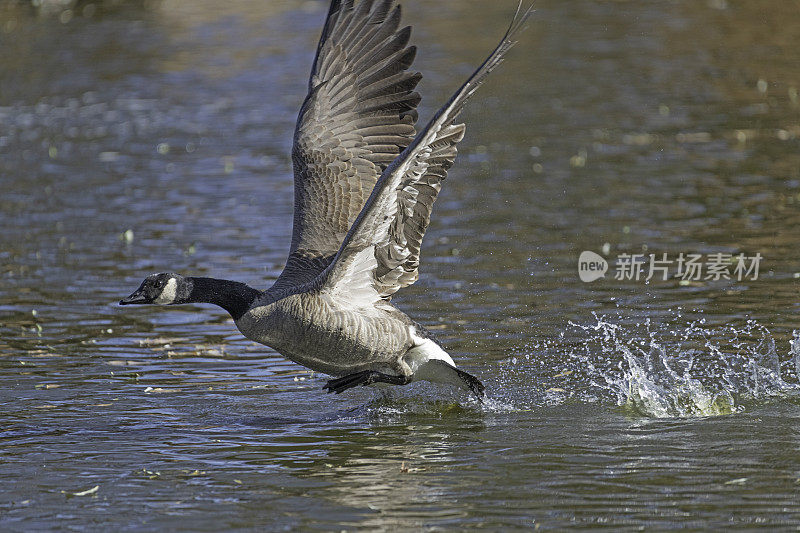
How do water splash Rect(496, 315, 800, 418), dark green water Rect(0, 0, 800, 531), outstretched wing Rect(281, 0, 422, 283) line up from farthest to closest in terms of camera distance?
outstretched wing Rect(281, 0, 422, 283) < water splash Rect(496, 315, 800, 418) < dark green water Rect(0, 0, 800, 531)

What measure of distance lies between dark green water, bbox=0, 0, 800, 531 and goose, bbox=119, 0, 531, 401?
45 cm

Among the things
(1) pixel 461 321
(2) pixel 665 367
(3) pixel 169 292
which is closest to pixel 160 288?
(3) pixel 169 292

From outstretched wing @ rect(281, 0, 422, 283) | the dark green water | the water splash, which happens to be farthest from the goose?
the water splash

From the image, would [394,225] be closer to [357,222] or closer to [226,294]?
[357,222]

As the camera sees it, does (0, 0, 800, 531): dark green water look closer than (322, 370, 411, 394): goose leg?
Yes

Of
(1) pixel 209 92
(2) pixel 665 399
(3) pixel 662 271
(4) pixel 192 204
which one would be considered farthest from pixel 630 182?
(1) pixel 209 92

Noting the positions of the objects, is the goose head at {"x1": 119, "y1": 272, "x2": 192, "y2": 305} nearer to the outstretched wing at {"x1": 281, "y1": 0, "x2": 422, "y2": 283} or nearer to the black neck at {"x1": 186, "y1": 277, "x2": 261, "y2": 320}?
the black neck at {"x1": 186, "y1": 277, "x2": 261, "y2": 320}

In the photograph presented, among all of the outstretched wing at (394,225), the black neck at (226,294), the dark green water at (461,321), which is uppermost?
the outstretched wing at (394,225)

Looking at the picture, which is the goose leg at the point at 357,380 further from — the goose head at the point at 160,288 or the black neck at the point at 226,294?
the goose head at the point at 160,288

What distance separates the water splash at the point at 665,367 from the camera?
25.7 feet

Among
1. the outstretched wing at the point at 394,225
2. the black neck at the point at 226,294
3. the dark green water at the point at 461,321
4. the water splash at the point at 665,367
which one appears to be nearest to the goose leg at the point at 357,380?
the dark green water at the point at 461,321

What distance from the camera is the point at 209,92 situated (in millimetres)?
22844

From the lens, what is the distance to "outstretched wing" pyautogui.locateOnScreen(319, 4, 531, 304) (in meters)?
7.09

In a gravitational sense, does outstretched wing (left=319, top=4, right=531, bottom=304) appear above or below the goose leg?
above
